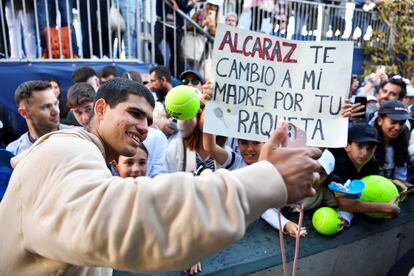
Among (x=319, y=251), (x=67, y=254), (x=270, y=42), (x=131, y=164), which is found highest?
(x=270, y=42)

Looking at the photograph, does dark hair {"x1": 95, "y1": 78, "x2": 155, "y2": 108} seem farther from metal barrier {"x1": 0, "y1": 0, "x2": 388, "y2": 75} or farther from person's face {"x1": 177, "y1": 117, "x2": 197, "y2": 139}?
metal barrier {"x1": 0, "y1": 0, "x2": 388, "y2": 75}

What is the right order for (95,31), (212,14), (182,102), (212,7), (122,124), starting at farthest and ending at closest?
1. (212,14)
2. (212,7)
3. (95,31)
4. (182,102)
5. (122,124)

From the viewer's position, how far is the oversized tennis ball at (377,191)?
2969mm

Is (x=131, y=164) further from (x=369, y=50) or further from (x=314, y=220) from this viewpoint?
(x=369, y=50)

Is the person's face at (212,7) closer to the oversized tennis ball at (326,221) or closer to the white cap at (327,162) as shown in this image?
the white cap at (327,162)

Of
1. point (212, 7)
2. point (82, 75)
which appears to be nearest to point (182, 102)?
point (82, 75)

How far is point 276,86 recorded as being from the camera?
1797mm

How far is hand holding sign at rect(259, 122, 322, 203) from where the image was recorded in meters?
0.90

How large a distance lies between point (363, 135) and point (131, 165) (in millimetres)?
1994

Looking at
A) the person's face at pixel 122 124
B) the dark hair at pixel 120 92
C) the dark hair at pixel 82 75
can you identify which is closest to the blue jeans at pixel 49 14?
the dark hair at pixel 82 75

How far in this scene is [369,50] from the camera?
9367 mm

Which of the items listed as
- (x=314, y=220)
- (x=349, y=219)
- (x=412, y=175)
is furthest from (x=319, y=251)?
(x=412, y=175)

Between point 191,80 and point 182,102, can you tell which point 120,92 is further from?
point 191,80

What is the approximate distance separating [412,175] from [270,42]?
9.92ft
